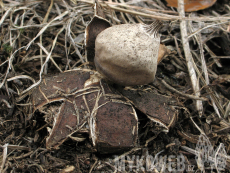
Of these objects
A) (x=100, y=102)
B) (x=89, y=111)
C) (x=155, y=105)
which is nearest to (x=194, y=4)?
(x=155, y=105)

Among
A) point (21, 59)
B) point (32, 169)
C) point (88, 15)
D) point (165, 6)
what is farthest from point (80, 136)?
point (165, 6)

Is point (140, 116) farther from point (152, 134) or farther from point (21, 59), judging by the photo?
point (21, 59)

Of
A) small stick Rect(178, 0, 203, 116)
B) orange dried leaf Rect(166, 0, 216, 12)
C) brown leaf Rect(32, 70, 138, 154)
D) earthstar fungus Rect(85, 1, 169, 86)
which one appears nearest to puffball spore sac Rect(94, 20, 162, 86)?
earthstar fungus Rect(85, 1, 169, 86)

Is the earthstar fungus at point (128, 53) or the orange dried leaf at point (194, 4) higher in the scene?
the orange dried leaf at point (194, 4)

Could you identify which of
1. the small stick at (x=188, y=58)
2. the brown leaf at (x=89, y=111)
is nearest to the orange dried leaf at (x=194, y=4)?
the small stick at (x=188, y=58)

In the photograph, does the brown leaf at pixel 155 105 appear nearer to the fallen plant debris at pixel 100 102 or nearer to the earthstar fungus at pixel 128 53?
the fallen plant debris at pixel 100 102

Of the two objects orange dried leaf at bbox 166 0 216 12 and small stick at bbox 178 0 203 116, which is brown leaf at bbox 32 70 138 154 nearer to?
small stick at bbox 178 0 203 116

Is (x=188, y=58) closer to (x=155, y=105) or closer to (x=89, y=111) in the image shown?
(x=155, y=105)
